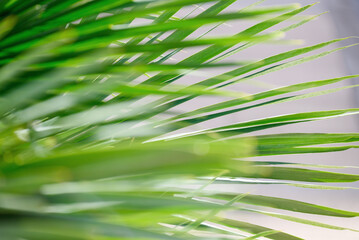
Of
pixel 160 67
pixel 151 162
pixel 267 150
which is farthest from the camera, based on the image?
pixel 267 150

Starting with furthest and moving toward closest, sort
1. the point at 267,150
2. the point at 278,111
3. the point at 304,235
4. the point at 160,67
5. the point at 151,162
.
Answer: the point at 278,111, the point at 304,235, the point at 267,150, the point at 160,67, the point at 151,162

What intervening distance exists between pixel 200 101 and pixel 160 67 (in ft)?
5.90

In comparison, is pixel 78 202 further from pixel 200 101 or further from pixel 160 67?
pixel 200 101

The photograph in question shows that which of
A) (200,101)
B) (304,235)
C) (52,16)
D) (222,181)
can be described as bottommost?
(304,235)

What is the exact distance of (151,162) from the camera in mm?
125

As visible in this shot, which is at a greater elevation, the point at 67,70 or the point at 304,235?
the point at 67,70

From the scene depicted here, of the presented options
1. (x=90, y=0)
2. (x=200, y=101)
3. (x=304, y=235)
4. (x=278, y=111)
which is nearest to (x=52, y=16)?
(x=90, y=0)

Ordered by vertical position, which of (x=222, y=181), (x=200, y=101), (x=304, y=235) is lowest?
(x=304, y=235)

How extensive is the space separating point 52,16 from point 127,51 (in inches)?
2.7

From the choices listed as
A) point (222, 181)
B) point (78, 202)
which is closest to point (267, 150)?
point (222, 181)

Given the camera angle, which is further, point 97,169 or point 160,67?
point 160,67

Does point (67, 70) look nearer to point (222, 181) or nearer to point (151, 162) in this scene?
point (151, 162)

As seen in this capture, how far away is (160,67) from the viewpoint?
0.87 ft

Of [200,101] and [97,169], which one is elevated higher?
[200,101]
